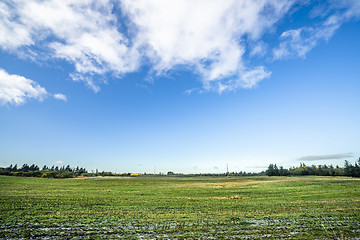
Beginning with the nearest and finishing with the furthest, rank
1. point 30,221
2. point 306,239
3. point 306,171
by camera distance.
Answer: point 306,239, point 30,221, point 306,171

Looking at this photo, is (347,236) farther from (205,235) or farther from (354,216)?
(205,235)

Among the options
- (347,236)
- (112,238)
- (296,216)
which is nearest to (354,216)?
(296,216)

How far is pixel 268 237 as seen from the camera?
1388 centimetres

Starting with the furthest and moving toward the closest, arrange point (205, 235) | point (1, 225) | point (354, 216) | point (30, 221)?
point (354, 216)
point (30, 221)
point (1, 225)
point (205, 235)

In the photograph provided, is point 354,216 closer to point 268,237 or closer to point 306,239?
point 306,239

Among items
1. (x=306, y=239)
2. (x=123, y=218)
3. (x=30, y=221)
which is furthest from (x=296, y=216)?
(x=30, y=221)

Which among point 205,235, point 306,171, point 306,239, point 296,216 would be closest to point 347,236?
point 306,239

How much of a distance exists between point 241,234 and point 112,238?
9929mm

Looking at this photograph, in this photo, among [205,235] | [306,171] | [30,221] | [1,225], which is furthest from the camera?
[306,171]

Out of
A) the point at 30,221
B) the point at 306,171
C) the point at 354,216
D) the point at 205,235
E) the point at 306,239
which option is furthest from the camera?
the point at 306,171

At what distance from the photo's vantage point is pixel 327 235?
45.6 ft

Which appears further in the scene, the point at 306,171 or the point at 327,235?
the point at 306,171

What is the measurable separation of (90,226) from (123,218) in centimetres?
404

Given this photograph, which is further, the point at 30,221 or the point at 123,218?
the point at 123,218
